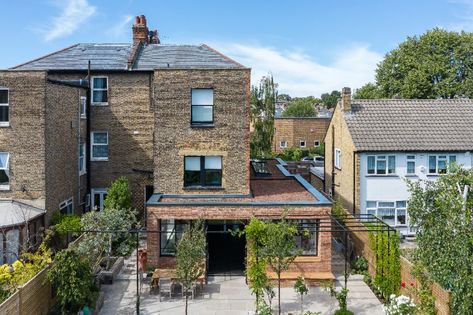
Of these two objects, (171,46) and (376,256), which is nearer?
(376,256)

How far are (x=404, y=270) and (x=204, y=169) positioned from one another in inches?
369

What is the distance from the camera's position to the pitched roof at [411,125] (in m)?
26.9

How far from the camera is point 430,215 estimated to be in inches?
545

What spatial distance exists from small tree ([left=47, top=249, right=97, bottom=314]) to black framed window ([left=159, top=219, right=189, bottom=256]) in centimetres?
515

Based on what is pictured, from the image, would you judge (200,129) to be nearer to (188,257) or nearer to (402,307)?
(188,257)

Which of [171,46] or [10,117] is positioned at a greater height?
[171,46]

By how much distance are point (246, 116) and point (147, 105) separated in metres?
8.71

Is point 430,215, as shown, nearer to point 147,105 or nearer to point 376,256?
point 376,256

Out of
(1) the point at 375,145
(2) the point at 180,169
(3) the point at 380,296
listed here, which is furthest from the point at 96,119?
(3) the point at 380,296

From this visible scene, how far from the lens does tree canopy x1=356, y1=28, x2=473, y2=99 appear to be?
1689 inches

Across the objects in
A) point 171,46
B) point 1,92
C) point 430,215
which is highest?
point 171,46

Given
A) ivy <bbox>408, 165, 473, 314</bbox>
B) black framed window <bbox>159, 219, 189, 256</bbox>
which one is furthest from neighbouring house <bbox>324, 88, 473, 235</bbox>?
ivy <bbox>408, 165, 473, 314</bbox>

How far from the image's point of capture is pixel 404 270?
17.2 metres

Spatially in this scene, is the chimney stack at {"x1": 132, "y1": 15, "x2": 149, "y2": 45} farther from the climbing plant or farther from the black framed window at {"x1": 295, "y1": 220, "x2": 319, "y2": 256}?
the climbing plant
